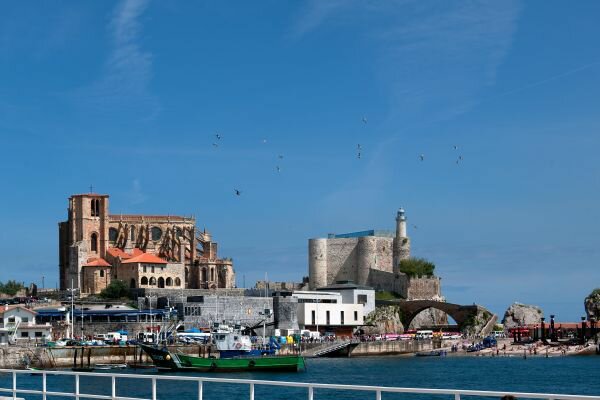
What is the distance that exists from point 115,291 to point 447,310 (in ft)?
116

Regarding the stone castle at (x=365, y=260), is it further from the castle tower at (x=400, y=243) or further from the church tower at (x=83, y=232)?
the church tower at (x=83, y=232)

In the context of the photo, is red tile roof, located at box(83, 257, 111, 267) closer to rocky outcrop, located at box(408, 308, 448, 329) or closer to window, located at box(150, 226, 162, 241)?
window, located at box(150, 226, 162, 241)

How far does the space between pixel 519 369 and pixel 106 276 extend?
52.1 metres

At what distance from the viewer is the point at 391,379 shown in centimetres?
6297

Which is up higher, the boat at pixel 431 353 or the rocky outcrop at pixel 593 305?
the rocky outcrop at pixel 593 305

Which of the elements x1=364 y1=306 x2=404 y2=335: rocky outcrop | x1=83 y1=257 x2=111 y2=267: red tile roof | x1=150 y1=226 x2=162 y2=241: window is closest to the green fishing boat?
x1=364 y1=306 x2=404 y2=335: rocky outcrop

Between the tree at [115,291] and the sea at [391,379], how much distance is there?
90.0 ft

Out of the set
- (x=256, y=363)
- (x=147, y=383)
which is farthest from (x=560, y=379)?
(x=147, y=383)

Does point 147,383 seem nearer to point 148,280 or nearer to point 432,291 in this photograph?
point 148,280

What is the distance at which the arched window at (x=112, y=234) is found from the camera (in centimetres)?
12381

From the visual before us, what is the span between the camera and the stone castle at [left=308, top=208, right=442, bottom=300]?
123875 mm

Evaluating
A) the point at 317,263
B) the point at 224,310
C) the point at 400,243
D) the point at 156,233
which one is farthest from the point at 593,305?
the point at 156,233

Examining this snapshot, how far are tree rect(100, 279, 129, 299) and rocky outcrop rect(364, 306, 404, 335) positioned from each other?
25107 millimetres

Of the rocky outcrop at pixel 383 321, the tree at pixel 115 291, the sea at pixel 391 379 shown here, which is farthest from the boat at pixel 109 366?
the rocky outcrop at pixel 383 321
